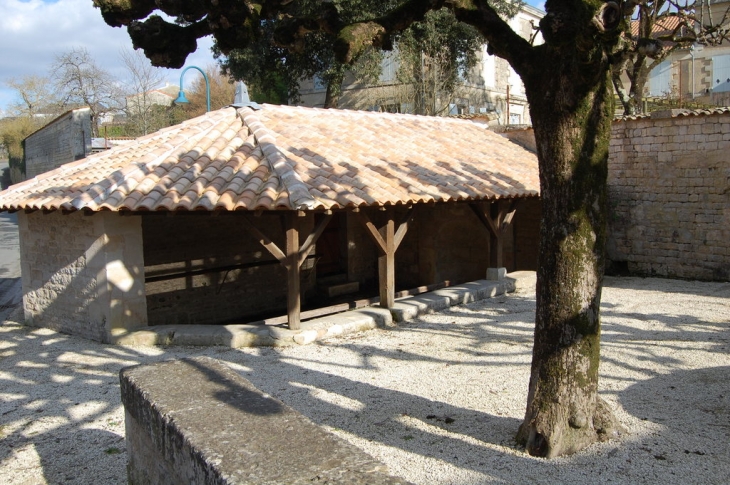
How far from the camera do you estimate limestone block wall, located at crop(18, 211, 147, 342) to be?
795 cm

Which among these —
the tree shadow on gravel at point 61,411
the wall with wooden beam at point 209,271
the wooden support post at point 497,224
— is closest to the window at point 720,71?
the wooden support post at point 497,224

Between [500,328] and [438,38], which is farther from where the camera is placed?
[438,38]

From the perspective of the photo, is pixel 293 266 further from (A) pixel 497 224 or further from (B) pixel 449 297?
(A) pixel 497 224

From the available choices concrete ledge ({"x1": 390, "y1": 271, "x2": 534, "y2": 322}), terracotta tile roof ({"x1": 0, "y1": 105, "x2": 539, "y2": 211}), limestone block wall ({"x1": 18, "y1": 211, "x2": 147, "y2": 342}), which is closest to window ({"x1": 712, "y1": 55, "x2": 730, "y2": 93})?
terracotta tile roof ({"x1": 0, "y1": 105, "x2": 539, "y2": 211})

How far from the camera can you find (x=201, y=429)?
295cm

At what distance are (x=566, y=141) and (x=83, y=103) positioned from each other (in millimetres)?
30978

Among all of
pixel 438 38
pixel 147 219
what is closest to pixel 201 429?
pixel 147 219

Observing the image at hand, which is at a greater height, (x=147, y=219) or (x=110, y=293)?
(x=147, y=219)

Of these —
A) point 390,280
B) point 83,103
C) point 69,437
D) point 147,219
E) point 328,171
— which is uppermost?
point 83,103

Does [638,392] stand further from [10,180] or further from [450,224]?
[10,180]

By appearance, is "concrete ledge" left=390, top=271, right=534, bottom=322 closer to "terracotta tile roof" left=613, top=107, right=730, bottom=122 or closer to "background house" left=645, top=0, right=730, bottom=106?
"terracotta tile roof" left=613, top=107, right=730, bottom=122

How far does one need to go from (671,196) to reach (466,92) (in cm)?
1275

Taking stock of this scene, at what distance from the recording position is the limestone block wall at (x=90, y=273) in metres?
7.95

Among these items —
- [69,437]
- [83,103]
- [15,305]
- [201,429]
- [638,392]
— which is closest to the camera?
[201,429]
